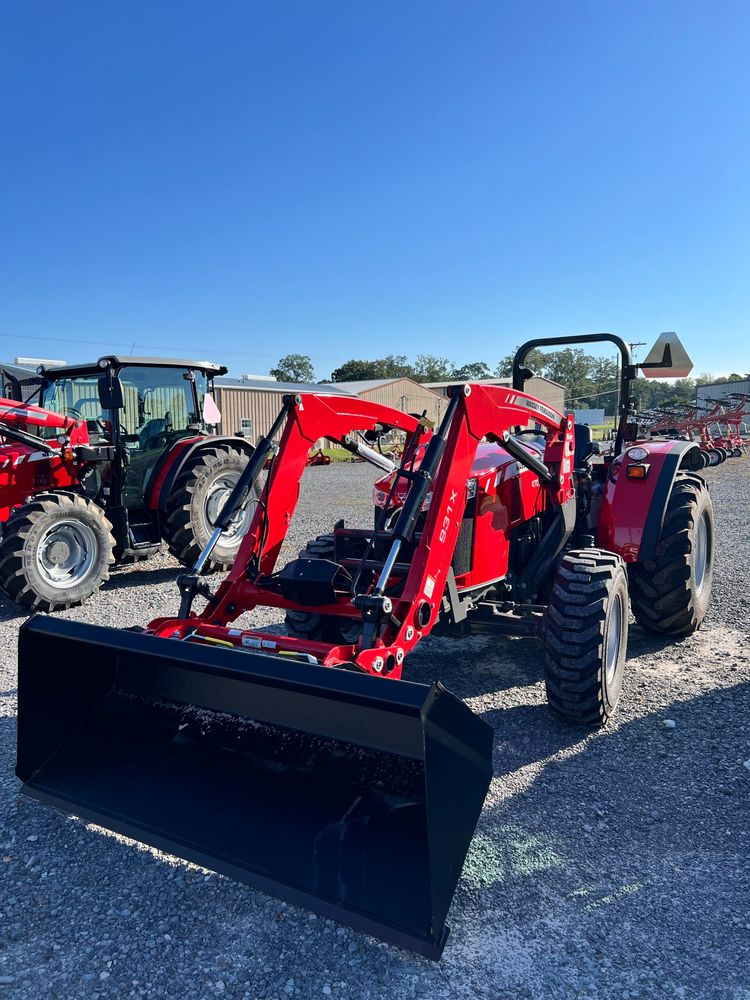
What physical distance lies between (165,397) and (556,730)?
5.77 metres

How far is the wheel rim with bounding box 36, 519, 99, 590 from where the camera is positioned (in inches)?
242

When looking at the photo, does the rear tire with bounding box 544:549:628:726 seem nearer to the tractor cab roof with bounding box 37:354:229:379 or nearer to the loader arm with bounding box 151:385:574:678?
the loader arm with bounding box 151:385:574:678

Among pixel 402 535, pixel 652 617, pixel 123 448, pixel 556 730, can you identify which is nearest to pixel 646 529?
pixel 652 617

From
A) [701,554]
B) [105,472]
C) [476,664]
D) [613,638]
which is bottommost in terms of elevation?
[476,664]

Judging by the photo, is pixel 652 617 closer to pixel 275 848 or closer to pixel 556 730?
pixel 556 730

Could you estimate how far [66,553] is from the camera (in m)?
6.30

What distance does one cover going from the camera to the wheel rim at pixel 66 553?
20.2 feet

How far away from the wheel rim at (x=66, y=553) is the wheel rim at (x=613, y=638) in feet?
15.4

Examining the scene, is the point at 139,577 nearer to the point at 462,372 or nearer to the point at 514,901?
the point at 514,901

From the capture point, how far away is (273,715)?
8.93ft

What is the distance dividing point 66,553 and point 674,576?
512 cm

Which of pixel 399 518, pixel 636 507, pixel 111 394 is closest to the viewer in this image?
pixel 399 518

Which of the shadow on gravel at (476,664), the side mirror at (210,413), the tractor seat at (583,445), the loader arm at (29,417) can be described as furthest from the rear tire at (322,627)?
the loader arm at (29,417)

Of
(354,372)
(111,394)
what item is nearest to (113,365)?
(111,394)
